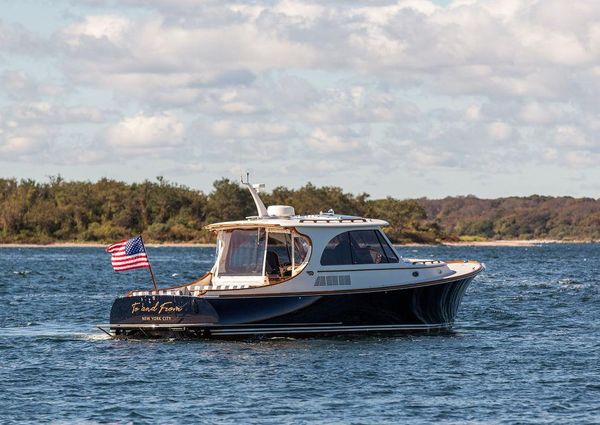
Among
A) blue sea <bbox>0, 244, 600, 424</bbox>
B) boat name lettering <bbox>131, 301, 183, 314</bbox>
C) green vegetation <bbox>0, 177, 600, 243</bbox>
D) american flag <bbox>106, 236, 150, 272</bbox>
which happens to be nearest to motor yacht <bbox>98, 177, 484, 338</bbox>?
boat name lettering <bbox>131, 301, 183, 314</bbox>

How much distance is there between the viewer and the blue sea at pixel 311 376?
24.9 m

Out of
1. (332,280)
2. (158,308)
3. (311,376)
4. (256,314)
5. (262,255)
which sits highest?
(262,255)

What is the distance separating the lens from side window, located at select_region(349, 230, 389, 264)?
1403 inches

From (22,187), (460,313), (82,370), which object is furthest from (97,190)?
(82,370)

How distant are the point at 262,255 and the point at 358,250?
Result: 2762 mm

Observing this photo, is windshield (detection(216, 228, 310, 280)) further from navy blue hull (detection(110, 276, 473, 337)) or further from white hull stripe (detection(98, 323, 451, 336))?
white hull stripe (detection(98, 323, 451, 336))

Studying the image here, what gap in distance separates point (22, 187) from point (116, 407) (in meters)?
170

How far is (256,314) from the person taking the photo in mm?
34438

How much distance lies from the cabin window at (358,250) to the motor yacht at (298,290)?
0.03 m

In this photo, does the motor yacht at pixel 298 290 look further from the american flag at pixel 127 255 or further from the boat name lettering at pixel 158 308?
the american flag at pixel 127 255

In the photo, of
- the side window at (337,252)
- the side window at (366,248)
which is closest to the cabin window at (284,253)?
the side window at (337,252)

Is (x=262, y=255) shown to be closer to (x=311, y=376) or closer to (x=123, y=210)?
(x=311, y=376)

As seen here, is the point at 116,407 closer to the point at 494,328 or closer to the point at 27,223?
the point at 494,328

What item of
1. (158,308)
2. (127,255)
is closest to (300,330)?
(158,308)
